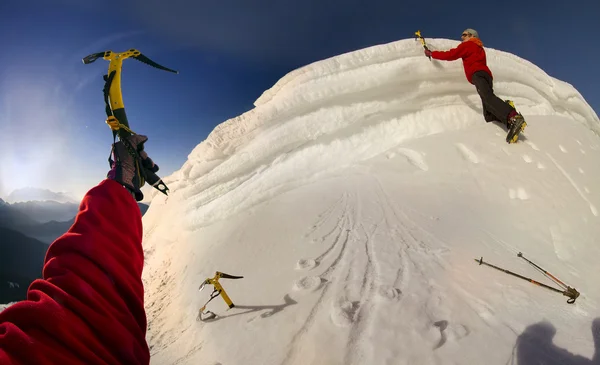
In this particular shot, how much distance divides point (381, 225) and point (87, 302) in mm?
3126

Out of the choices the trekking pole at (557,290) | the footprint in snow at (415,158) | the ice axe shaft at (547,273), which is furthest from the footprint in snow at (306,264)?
the footprint in snow at (415,158)

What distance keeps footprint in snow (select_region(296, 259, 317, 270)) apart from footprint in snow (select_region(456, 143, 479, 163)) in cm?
341

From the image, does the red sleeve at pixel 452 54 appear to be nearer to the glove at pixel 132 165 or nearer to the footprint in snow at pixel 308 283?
the footprint in snow at pixel 308 283

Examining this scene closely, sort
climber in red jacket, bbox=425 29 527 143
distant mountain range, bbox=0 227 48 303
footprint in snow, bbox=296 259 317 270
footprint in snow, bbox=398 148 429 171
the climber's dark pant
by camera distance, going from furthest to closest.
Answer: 1. distant mountain range, bbox=0 227 48 303
2. climber in red jacket, bbox=425 29 527 143
3. the climber's dark pant
4. footprint in snow, bbox=398 148 429 171
5. footprint in snow, bbox=296 259 317 270

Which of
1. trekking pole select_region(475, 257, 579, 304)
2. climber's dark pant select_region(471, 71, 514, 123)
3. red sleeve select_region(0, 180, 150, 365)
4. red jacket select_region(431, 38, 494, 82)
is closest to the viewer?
red sleeve select_region(0, 180, 150, 365)

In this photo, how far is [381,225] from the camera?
151 inches

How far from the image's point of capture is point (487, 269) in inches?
118

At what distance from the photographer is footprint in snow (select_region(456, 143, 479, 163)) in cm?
509

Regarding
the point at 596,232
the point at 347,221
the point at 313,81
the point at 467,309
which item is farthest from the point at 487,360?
the point at 313,81

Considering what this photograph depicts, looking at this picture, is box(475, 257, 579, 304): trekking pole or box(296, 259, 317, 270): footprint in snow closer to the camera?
box(475, 257, 579, 304): trekking pole

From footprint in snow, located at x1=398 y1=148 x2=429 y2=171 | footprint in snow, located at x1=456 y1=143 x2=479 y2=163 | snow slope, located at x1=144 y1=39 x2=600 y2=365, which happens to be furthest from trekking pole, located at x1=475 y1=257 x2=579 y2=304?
footprint in snow, located at x1=456 y1=143 x2=479 y2=163

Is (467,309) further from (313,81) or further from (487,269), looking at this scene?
(313,81)

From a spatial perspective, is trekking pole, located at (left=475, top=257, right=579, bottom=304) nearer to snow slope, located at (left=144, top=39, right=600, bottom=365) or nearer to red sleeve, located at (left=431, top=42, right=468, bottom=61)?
snow slope, located at (left=144, top=39, right=600, bottom=365)

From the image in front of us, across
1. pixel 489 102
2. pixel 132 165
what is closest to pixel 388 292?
pixel 132 165
